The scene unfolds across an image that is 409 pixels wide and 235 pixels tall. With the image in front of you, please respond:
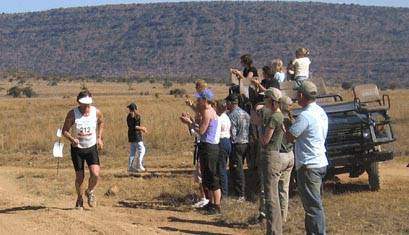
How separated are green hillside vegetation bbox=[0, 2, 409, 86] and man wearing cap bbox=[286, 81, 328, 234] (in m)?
82.6

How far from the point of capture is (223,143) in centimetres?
1221

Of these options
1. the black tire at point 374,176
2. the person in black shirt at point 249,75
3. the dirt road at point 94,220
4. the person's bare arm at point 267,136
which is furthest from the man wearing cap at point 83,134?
the black tire at point 374,176

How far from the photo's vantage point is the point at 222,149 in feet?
40.0

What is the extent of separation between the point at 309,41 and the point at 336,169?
86.8 m

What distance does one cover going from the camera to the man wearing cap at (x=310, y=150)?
8.49 m

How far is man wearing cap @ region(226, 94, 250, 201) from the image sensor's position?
1252 cm

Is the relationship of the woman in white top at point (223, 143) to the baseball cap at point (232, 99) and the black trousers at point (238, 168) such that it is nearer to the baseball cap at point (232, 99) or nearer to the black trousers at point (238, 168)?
the baseball cap at point (232, 99)

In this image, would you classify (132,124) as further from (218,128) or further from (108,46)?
(108,46)

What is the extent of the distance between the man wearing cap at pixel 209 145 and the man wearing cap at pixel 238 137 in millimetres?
1039

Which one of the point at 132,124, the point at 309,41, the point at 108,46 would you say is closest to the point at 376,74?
the point at 309,41

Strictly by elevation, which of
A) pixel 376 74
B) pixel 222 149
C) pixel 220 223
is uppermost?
pixel 376 74

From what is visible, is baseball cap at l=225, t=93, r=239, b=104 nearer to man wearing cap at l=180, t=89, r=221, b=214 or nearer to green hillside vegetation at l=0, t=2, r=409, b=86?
man wearing cap at l=180, t=89, r=221, b=214

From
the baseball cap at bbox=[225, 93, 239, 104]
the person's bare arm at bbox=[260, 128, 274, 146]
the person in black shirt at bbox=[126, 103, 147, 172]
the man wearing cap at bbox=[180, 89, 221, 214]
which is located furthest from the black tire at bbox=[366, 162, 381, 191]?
the person in black shirt at bbox=[126, 103, 147, 172]

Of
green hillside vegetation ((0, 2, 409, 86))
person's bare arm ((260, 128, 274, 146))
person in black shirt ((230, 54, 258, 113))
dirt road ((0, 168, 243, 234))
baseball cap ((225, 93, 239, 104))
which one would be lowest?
dirt road ((0, 168, 243, 234))
